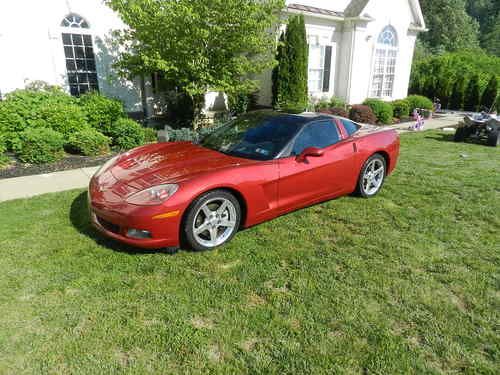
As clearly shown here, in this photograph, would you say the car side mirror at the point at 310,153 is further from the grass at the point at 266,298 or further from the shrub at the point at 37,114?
the shrub at the point at 37,114

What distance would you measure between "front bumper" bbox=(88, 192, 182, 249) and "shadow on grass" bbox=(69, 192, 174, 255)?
22 cm

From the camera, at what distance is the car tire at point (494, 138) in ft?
30.2

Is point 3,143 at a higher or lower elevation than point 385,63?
lower

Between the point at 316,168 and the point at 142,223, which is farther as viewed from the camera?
the point at 316,168

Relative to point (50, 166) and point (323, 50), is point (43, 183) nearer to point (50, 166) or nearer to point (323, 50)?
point (50, 166)

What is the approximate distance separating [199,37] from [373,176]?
4636 mm

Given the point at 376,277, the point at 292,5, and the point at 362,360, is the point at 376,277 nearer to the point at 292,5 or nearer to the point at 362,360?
the point at 362,360

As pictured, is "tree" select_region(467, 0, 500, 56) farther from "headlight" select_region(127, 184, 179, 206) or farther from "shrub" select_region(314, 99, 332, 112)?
"headlight" select_region(127, 184, 179, 206)

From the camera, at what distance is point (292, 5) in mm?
11961

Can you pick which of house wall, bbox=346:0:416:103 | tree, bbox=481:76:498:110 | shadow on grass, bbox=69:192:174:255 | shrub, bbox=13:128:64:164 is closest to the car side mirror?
shadow on grass, bbox=69:192:174:255

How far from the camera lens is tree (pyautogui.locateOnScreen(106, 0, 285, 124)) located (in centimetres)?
701

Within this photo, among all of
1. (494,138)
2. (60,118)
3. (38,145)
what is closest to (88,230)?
(38,145)

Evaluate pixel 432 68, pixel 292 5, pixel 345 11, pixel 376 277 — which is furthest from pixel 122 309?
pixel 432 68

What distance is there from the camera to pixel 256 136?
169 inches
